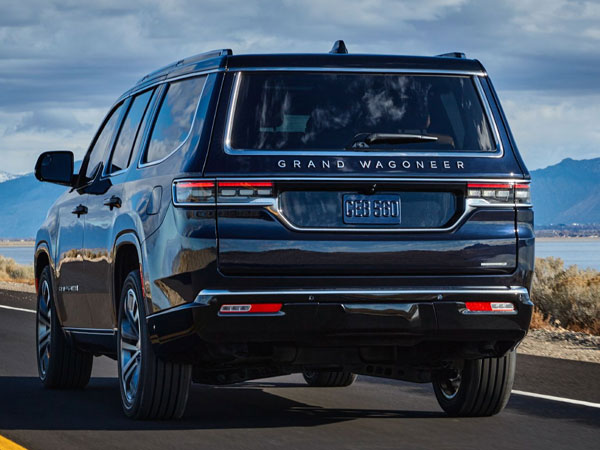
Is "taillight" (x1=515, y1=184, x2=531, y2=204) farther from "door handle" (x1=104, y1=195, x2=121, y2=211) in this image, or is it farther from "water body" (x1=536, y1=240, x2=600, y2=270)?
"water body" (x1=536, y1=240, x2=600, y2=270)

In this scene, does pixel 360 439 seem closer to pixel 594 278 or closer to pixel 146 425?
pixel 146 425

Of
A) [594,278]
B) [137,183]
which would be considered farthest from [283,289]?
[594,278]

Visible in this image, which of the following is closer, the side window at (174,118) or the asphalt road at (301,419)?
the asphalt road at (301,419)

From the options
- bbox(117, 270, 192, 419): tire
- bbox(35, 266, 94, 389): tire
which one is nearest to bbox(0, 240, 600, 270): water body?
bbox(35, 266, 94, 389): tire

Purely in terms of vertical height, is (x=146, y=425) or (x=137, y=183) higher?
(x=137, y=183)

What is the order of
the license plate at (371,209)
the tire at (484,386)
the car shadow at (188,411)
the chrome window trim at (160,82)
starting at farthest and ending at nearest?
1. the tire at (484,386)
2. the car shadow at (188,411)
3. the chrome window trim at (160,82)
4. the license plate at (371,209)

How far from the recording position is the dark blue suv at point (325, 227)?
→ 7.00 meters

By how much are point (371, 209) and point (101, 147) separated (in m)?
3.28

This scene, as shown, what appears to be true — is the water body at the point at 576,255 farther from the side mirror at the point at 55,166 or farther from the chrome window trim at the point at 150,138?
the chrome window trim at the point at 150,138

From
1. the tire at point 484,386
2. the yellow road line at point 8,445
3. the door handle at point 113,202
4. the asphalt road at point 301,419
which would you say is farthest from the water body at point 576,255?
the yellow road line at point 8,445

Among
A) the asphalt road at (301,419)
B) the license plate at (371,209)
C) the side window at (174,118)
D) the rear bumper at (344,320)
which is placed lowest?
the asphalt road at (301,419)

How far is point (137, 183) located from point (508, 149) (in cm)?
231

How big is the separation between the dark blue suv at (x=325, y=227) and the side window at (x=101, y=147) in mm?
1527

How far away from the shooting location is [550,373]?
36.6ft
